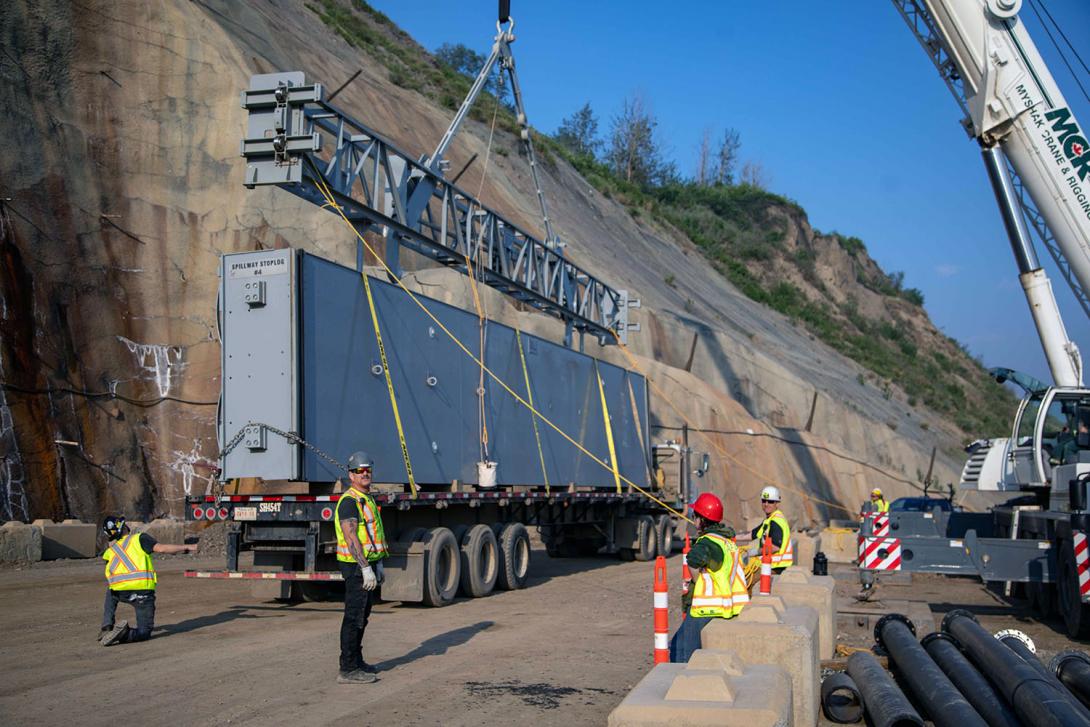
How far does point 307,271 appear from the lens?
1242 centimetres

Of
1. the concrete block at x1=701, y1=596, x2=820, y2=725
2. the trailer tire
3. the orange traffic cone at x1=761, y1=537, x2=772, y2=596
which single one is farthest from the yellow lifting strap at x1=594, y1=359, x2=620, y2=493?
the concrete block at x1=701, y1=596, x2=820, y2=725

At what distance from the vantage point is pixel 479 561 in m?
15.1

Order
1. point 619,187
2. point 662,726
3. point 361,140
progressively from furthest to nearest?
1. point 619,187
2. point 361,140
3. point 662,726

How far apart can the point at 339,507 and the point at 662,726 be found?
15.6 ft

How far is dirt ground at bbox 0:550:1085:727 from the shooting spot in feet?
25.3

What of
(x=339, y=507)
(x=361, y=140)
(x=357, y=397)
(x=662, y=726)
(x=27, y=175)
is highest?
(x=27, y=175)

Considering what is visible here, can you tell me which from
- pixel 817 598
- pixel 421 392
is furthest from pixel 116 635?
pixel 817 598

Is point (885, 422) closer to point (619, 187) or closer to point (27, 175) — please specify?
point (619, 187)

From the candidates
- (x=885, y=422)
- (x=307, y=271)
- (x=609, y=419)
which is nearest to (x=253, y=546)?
(x=307, y=271)

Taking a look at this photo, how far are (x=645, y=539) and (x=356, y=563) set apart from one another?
15.2 metres

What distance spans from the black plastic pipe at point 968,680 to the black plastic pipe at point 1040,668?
1.13 ft

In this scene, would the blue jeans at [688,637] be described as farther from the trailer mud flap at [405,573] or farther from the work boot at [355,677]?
the trailer mud flap at [405,573]

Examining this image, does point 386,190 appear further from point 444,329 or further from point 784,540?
point 784,540

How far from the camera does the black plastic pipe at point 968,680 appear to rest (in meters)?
7.06
